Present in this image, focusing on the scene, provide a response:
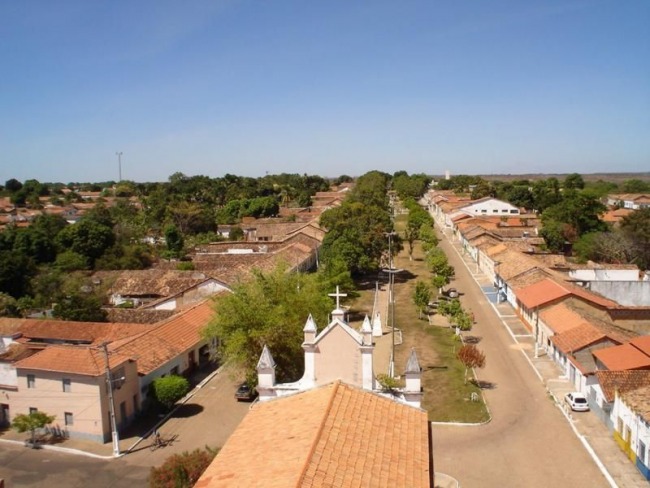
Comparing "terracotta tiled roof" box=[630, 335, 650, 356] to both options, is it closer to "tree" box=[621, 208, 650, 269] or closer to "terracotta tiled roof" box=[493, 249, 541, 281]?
"terracotta tiled roof" box=[493, 249, 541, 281]

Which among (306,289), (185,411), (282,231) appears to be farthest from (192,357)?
(282,231)

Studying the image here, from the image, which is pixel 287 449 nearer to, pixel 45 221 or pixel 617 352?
pixel 617 352

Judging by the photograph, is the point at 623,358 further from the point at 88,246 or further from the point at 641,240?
the point at 88,246

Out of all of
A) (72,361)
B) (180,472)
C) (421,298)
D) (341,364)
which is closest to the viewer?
(341,364)

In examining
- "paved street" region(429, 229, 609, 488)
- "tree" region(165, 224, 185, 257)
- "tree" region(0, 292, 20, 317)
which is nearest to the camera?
"paved street" region(429, 229, 609, 488)

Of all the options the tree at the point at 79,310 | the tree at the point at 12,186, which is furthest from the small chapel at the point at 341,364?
the tree at the point at 12,186

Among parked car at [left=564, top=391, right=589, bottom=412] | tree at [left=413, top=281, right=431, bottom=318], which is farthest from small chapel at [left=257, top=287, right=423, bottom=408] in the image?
tree at [left=413, top=281, right=431, bottom=318]

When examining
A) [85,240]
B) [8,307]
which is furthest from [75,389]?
[85,240]
